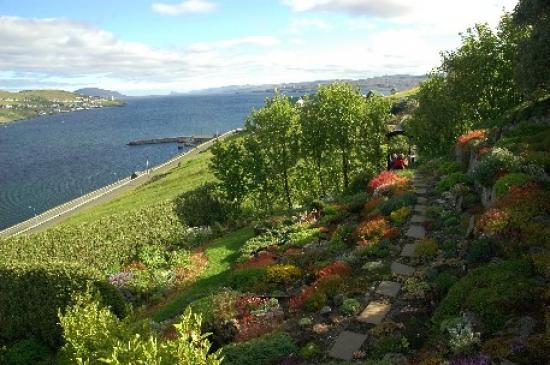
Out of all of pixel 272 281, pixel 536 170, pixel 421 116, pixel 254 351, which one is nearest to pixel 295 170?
pixel 421 116

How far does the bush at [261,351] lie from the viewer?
51.2 ft

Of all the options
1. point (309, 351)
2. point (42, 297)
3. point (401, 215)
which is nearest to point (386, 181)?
point (401, 215)

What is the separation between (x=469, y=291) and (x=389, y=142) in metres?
35.1

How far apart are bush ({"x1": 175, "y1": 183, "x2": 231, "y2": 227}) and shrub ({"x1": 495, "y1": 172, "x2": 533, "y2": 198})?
29.8 metres

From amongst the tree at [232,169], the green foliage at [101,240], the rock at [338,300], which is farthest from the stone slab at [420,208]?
the tree at [232,169]

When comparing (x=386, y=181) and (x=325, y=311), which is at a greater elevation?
(x=386, y=181)

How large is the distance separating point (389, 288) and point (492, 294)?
4.99m

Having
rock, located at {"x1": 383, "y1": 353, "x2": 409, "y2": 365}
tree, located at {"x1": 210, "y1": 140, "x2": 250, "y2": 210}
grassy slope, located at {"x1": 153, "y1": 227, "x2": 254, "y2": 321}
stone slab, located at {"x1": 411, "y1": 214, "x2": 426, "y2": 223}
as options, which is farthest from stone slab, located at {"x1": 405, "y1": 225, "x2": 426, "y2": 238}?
tree, located at {"x1": 210, "y1": 140, "x2": 250, "y2": 210}

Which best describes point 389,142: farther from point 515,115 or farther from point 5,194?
point 5,194

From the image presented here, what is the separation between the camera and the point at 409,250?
21.5 metres

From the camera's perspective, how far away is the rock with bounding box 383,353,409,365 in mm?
13445

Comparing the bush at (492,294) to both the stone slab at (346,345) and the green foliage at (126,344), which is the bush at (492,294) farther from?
the green foliage at (126,344)

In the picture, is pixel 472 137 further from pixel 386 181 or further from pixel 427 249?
pixel 427 249

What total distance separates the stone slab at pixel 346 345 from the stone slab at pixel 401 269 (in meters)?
4.58
